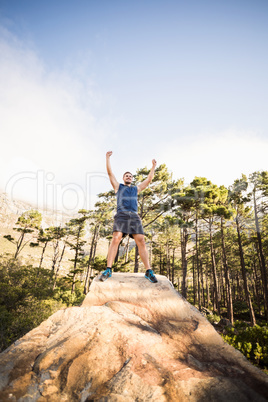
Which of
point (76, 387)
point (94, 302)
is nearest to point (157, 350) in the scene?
point (76, 387)

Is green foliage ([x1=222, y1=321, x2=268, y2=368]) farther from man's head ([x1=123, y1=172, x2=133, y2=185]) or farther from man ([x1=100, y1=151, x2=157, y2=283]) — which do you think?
man's head ([x1=123, y1=172, x2=133, y2=185])

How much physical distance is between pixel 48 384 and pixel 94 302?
1305 millimetres

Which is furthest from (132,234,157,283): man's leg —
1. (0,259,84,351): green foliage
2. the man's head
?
(0,259,84,351): green foliage

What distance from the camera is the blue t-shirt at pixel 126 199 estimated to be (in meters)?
3.24

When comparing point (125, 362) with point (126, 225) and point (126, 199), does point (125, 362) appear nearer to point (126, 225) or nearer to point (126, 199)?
point (126, 225)

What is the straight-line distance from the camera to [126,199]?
3.29 metres

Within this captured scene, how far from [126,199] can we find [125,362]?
2.24m

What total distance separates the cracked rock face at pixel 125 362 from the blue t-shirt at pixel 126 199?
1496 millimetres

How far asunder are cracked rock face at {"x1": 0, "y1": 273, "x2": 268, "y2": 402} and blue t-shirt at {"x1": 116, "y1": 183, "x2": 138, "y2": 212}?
1496 millimetres

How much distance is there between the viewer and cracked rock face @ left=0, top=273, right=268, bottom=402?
4.10ft

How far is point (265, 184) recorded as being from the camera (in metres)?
14.8

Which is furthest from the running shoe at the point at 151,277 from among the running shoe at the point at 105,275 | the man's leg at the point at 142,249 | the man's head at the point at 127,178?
the man's head at the point at 127,178

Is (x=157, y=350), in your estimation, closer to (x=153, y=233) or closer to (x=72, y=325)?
(x=72, y=325)

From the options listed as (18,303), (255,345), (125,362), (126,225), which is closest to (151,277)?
(126,225)
